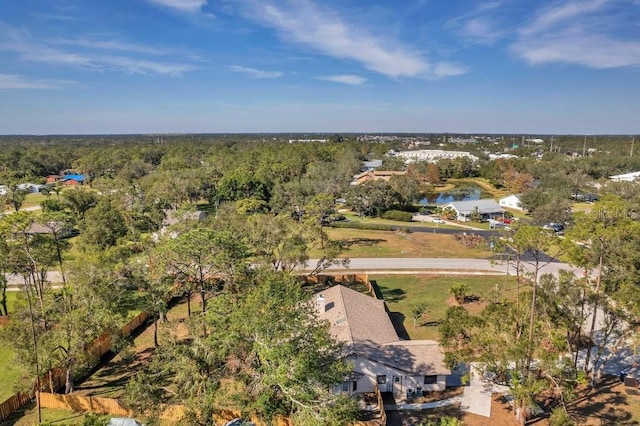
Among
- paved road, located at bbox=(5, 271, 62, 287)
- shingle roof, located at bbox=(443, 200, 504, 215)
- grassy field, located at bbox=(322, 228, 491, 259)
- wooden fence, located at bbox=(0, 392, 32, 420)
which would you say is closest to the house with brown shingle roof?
wooden fence, located at bbox=(0, 392, 32, 420)

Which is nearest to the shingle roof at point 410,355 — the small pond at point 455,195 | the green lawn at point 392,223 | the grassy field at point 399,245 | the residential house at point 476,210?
the grassy field at point 399,245

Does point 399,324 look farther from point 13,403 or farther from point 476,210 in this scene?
point 476,210

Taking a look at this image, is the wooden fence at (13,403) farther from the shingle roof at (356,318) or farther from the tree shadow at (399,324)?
the tree shadow at (399,324)

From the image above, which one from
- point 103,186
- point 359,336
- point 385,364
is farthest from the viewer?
point 103,186

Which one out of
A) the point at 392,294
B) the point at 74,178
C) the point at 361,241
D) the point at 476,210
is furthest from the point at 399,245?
the point at 74,178

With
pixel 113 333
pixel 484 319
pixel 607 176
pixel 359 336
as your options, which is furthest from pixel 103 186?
pixel 607 176

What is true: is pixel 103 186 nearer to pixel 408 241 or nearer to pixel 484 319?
pixel 408 241

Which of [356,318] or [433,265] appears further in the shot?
[433,265]
